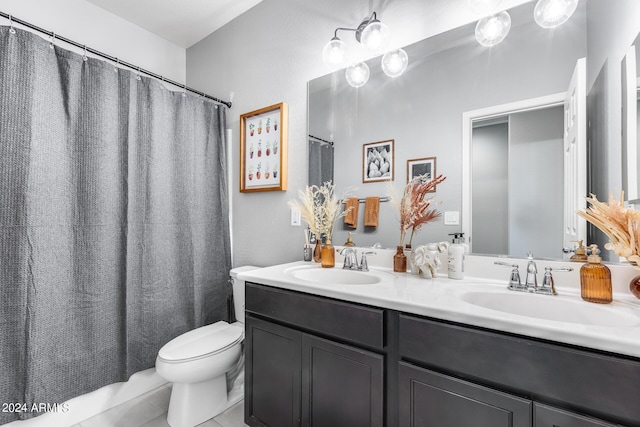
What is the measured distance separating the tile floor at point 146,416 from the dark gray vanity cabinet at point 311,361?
370 mm

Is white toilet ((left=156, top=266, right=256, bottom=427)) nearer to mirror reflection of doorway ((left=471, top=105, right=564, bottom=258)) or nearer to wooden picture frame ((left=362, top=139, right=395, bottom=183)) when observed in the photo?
wooden picture frame ((left=362, top=139, right=395, bottom=183))

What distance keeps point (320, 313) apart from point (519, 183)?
976mm

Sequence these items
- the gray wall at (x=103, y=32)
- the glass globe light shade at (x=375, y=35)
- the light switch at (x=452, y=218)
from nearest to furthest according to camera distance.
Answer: the light switch at (x=452, y=218) → the glass globe light shade at (x=375, y=35) → the gray wall at (x=103, y=32)

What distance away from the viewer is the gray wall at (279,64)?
1.49 metres

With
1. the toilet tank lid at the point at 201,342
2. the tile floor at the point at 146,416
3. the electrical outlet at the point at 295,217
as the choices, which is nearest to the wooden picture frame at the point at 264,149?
the electrical outlet at the point at 295,217

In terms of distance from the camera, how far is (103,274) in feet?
5.32

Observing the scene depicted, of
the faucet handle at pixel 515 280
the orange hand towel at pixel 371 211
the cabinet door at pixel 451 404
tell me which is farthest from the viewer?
the orange hand towel at pixel 371 211

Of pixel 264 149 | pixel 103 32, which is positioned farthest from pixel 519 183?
pixel 103 32

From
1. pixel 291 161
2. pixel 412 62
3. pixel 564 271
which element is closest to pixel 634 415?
pixel 564 271

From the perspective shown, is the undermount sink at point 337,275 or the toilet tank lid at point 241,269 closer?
the undermount sink at point 337,275

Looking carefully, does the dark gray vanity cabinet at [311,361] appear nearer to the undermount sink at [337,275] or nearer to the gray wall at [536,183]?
the undermount sink at [337,275]

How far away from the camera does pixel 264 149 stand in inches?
80.3

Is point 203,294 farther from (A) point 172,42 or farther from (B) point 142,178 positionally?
(A) point 172,42

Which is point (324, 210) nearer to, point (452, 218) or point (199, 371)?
point (452, 218)
